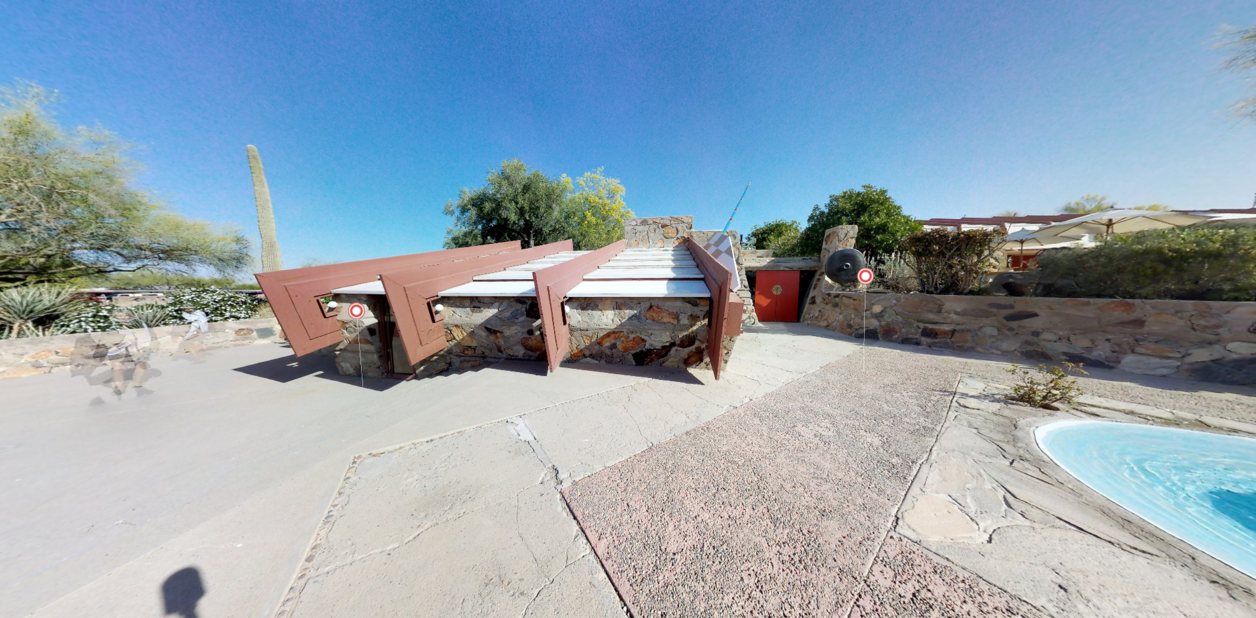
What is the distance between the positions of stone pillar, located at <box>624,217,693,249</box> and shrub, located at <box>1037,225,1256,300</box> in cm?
677

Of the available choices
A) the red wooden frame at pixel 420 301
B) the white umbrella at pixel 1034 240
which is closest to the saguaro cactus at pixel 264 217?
the red wooden frame at pixel 420 301

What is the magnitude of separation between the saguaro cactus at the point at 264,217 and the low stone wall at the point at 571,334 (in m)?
10.4

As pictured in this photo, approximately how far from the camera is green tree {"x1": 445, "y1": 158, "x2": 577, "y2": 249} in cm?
1359

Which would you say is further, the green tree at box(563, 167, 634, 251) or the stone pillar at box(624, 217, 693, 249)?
the green tree at box(563, 167, 634, 251)

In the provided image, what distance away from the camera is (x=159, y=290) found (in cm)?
871

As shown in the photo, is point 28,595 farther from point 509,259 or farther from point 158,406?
point 509,259

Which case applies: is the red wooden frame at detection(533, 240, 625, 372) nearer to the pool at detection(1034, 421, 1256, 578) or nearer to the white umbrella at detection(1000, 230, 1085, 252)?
the pool at detection(1034, 421, 1256, 578)

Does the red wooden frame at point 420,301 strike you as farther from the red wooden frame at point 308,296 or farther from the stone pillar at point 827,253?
the stone pillar at point 827,253

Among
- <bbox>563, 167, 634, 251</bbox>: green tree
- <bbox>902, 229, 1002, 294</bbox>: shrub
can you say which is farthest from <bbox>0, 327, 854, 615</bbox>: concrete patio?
<bbox>563, 167, 634, 251</bbox>: green tree

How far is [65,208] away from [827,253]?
18.4 metres

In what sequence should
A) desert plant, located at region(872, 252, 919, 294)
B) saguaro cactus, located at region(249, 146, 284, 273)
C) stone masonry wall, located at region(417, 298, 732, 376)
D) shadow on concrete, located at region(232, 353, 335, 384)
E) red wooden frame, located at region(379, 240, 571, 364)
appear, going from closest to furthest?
red wooden frame, located at region(379, 240, 571, 364), stone masonry wall, located at region(417, 298, 732, 376), shadow on concrete, located at region(232, 353, 335, 384), desert plant, located at region(872, 252, 919, 294), saguaro cactus, located at region(249, 146, 284, 273)

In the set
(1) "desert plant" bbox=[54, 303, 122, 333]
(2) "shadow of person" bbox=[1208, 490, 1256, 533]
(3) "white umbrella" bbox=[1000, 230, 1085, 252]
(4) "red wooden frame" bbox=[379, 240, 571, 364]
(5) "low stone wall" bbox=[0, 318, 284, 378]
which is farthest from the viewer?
(3) "white umbrella" bbox=[1000, 230, 1085, 252]

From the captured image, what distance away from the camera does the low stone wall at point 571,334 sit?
12.4 feet

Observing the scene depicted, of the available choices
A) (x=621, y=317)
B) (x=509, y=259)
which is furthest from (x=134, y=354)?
(x=621, y=317)
